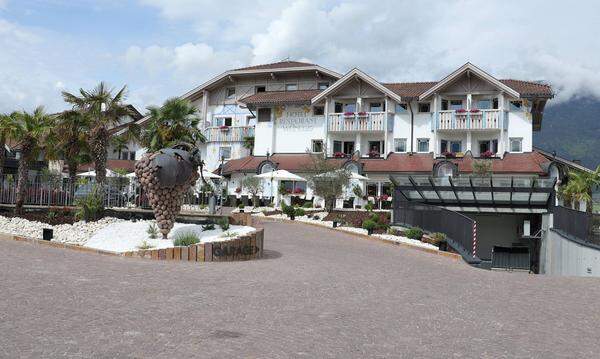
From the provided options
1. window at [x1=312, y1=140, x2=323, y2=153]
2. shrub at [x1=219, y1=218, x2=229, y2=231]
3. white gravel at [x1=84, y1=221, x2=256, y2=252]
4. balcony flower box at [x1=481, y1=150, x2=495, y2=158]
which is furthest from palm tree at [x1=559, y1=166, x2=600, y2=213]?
white gravel at [x1=84, y1=221, x2=256, y2=252]

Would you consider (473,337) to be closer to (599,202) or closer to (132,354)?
(132,354)

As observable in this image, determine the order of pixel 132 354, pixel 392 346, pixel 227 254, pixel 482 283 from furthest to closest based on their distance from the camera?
1. pixel 227 254
2. pixel 482 283
3. pixel 392 346
4. pixel 132 354

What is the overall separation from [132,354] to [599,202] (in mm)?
30985

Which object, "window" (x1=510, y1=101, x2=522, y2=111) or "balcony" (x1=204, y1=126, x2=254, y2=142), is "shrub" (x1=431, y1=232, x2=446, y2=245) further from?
"balcony" (x1=204, y1=126, x2=254, y2=142)

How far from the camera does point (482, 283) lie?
11.7 meters

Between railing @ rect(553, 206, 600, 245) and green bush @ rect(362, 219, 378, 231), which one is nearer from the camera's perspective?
railing @ rect(553, 206, 600, 245)

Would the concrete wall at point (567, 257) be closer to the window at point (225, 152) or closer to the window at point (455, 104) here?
the window at point (455, 104)

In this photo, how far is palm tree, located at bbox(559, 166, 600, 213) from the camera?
120 feet

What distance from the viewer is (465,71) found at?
38.7 m

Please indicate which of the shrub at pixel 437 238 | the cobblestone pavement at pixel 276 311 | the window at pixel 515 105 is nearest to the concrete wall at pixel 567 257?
the shrub at pixel 437 238

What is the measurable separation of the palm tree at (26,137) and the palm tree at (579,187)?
29.3 meters

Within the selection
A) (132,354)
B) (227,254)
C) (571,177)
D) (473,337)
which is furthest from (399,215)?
(132,354)

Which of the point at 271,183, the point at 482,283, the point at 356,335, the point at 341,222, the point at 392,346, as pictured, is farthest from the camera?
the point at 271,183

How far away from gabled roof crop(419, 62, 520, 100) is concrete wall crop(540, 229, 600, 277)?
12635mm
